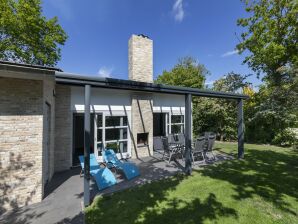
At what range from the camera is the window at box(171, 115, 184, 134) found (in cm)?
1198

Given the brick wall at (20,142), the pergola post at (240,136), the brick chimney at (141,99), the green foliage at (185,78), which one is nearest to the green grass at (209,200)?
the brick wall at (20,142)

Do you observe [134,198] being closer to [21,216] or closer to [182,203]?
[182,203]

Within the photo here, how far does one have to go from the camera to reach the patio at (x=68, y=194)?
3.75 m

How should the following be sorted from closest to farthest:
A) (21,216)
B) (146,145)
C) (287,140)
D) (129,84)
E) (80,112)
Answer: (21,216) → (129,84) → (80,112) → (146,145) → (287,140)

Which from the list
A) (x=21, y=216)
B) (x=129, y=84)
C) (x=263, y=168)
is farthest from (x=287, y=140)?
(x=21, y=216)

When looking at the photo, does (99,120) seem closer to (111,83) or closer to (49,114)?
(49,114)

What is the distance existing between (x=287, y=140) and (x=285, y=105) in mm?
2544

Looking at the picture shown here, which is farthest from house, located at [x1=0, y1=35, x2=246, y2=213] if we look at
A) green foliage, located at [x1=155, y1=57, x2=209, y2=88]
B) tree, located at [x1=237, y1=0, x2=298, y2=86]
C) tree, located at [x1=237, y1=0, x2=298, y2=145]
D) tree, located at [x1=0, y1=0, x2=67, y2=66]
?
green foliage, located at [x1=155, y1=57, x2=209, y2=88]

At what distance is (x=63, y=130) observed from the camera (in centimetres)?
730

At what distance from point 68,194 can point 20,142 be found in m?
1.89

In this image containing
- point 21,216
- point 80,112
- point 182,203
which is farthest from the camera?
point 80,112

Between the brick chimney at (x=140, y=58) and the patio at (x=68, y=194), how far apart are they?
462 cm

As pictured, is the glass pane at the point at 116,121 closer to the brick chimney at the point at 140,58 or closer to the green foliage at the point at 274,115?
the brick chimney at the point at 140,58

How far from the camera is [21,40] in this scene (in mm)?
15047
